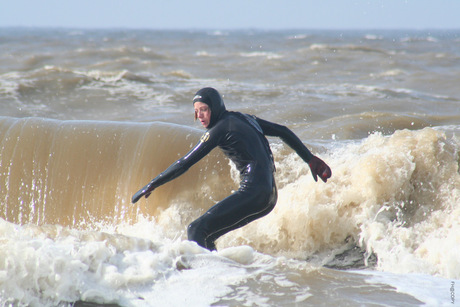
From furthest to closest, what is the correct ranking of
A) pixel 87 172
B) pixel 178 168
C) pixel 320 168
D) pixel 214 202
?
pixel 87 172, pixel 214 202, pixel 320 168, pixel 178 168

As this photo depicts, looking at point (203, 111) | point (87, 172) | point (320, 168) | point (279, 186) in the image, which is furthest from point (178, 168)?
point (87, 172)

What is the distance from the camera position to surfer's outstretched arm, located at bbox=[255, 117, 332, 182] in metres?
4.09

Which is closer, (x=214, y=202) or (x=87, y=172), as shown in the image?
(x=214, y=202)

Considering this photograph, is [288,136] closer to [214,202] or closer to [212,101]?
[212,101]

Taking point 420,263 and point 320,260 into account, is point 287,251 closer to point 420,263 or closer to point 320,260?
point 320,260

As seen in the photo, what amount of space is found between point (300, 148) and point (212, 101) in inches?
31.2

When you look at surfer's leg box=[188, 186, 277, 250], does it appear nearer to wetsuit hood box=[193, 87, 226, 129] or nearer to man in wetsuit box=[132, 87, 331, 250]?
man in wetsuit box=[132, 87, 331, 250]

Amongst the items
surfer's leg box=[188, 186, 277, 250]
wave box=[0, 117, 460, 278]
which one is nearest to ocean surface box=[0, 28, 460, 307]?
wave box=[0, 117, 460, 278]

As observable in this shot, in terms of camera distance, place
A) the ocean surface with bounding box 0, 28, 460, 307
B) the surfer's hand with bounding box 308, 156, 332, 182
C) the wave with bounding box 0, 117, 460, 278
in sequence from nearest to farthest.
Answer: the ocean surface with bounding box 0, 28, 460, 307 → the surfer's hand with bounding box 308, 156, 332, 182 → the wave with bounding box 0, 117, 460, 278

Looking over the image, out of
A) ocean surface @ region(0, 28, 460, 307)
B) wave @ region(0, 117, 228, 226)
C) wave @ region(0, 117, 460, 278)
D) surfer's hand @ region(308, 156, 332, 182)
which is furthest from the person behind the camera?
wave @ region(0, 117, 228, 226)

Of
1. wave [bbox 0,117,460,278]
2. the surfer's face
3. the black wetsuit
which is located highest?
the surfer's face

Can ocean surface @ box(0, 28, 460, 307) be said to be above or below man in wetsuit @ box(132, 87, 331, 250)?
below

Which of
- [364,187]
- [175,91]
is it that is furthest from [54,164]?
[175,91]

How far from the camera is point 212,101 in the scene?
381cm
